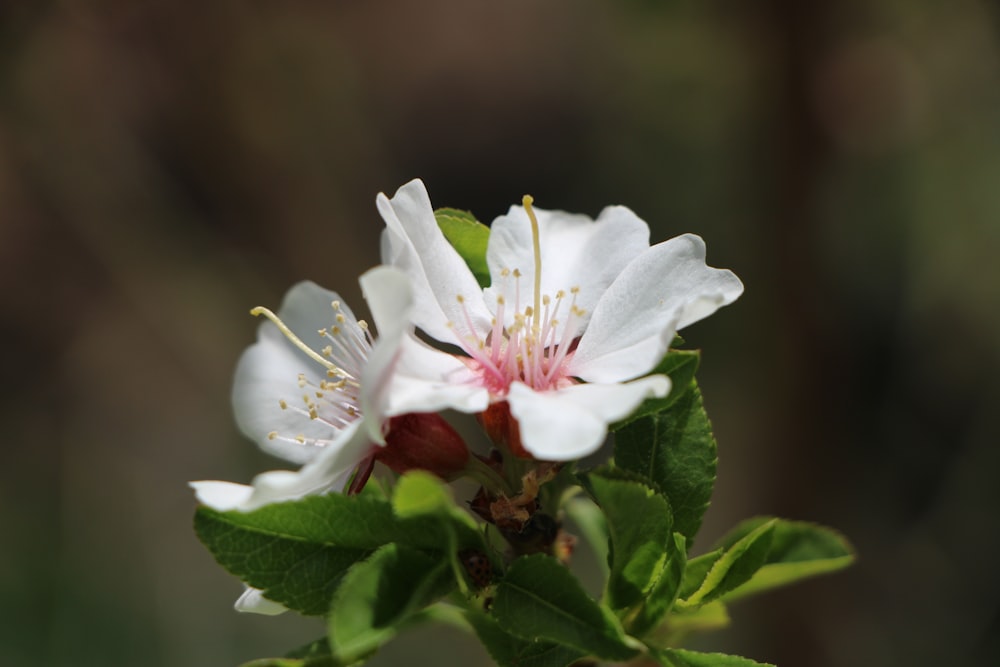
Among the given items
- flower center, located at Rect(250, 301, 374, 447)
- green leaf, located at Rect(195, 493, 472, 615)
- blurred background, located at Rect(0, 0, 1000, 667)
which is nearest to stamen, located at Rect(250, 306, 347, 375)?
flower center, located at Rect(250, 301, 374, 447)

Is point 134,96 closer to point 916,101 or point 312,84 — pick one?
point 312,84

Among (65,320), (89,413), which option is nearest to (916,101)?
(89,413)

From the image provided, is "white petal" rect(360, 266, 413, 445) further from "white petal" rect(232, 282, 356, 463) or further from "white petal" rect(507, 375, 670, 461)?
"white petal" rect(232, 282, 356, 463)

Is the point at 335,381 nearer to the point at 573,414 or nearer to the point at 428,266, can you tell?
the point at 428,266

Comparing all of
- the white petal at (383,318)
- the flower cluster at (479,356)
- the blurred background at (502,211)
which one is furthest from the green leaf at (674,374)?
the blurred background at (502,211)

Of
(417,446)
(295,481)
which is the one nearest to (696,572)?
(417,446)
